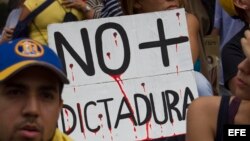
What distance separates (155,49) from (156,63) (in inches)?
3.6

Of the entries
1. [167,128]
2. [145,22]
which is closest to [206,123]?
[167,128]

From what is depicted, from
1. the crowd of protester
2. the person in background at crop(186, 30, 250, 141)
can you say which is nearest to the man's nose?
the person in background at crop(186, 30, 250, 141)

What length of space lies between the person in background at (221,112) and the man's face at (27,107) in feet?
3.68

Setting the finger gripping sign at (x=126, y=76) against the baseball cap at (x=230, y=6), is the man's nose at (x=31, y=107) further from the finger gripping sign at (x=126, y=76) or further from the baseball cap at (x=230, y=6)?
the baseball cap at (x=230, y=6)

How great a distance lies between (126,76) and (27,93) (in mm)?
2119

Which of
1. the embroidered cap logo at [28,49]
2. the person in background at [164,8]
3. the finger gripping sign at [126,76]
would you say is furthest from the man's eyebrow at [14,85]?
the person in background at [164,8]

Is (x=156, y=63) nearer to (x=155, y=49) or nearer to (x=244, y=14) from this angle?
(x=155, y=49)

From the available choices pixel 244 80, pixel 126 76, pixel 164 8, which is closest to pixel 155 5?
pixel 164 8

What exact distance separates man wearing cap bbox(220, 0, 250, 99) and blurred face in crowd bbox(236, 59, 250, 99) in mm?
1213

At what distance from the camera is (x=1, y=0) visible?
1166cm

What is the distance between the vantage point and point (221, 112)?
14.2 ft

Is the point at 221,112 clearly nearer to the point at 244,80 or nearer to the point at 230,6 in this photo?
the point at 244,80

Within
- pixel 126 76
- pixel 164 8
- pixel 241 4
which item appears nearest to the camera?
pixel 126 76

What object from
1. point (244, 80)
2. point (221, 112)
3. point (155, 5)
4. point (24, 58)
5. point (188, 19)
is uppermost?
point (155, 5)
